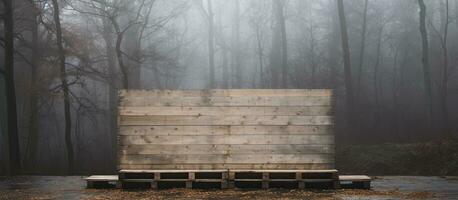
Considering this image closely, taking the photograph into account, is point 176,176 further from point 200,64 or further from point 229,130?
point 200,64

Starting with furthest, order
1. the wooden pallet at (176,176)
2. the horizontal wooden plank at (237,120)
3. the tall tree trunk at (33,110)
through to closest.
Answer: the tall tree trunk at (33,110), the horizontal wooden plank at (237,120), the wooden pallet at (176,176)

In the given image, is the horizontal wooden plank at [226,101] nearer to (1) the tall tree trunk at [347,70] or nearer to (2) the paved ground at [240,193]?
(2) the paved ground at [240,193]

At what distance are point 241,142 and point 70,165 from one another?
1430 cm

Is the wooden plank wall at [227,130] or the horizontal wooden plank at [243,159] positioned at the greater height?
the wooden plank wall at [227,130]

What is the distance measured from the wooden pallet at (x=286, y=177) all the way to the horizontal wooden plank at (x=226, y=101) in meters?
1.55

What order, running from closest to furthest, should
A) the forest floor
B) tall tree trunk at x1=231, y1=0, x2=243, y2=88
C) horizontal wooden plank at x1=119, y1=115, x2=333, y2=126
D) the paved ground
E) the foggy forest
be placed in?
1. the paved ground
2. horizontal wooden plank at x1=119, y1=115, x2=333, y2=126
3. the forest floor
4. the foggy forest
5. tall tree trunk at x1=231, y1=0, x2=243, y2=88

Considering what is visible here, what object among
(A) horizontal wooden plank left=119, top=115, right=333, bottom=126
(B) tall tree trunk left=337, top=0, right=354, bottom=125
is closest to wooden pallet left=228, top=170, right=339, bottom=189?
(A) horizontal wooden plank left=119, top=115, right=333, bottom=126

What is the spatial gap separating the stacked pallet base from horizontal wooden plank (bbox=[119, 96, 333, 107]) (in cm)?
154

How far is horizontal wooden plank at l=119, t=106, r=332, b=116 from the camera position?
12469mm

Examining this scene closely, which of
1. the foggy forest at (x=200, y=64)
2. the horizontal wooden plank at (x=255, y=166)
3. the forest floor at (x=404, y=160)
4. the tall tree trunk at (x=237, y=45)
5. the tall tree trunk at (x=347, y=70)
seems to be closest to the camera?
the horizontal wooden plank at (x=255, y=166)

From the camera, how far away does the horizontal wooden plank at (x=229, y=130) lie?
12422 millimetres

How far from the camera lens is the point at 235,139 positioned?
488 inches

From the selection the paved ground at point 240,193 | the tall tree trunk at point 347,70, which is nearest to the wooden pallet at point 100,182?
the paved ground at point 240,193

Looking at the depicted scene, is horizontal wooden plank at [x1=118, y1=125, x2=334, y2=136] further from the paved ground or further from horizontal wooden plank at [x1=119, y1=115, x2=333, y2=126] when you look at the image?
the paved ground
